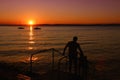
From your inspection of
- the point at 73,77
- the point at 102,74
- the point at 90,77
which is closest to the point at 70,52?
the point at 73,77

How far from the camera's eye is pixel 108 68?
23156mm

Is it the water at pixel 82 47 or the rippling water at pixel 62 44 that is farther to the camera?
the rippling water at pixel 62 44

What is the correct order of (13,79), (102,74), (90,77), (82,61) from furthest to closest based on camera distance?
(102,74) → (90,77) → (13,79) → (82,61)

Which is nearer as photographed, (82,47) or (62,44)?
(82,47)

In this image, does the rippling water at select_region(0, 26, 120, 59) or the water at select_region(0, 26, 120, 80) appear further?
the rippling water at select_region(0, 26, 120, 59)

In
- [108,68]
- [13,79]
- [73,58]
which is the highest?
[73,58]

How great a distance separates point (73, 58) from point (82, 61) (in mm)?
1273

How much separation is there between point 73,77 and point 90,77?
6.76 metres

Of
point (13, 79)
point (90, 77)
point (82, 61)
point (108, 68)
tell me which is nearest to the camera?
point (82, 61)

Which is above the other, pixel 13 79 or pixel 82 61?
pixel 82 61

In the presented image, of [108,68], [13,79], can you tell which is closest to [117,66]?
[108,68]

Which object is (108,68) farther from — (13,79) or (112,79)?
(13,79)

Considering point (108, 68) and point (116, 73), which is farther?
point (108, 68)

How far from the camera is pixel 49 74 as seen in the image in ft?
38.1
